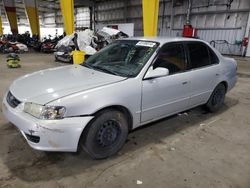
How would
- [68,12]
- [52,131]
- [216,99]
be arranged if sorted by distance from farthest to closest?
[68,12], [216,99], [52,131]

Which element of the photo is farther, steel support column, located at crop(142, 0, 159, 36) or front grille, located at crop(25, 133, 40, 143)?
steel support column, located at crop(142, 0, 159, 36)

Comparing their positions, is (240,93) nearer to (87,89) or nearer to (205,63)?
(205,63)

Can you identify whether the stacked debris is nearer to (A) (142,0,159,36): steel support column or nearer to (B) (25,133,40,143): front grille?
(A) (142,0,159,36): steel support column

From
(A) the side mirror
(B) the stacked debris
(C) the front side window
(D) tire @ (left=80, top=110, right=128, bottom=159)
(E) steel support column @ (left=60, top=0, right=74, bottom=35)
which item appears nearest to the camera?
(D) tire @ (left=80, top=110, right=128, bottom=159)

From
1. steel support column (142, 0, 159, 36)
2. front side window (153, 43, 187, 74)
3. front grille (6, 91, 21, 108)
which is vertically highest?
steel support column (142, 0, 159, 36)

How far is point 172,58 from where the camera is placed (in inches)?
112

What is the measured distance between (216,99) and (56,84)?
2.83 metres

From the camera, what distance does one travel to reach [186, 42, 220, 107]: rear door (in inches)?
121

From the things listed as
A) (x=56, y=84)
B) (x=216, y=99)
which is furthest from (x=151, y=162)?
(x=216, y=99)

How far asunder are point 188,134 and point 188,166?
2.60 ft

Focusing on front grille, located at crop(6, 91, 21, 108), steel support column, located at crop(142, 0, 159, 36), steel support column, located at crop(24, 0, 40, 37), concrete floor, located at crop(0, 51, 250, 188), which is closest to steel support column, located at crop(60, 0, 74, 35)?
steel support column, located at crop(142, 0, 159, 36)

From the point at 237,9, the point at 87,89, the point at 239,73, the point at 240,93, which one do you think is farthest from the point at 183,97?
the point at 237,9

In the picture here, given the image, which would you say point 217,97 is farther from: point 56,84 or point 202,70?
point 56,84

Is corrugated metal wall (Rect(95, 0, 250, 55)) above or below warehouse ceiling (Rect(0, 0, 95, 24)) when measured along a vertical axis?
below
